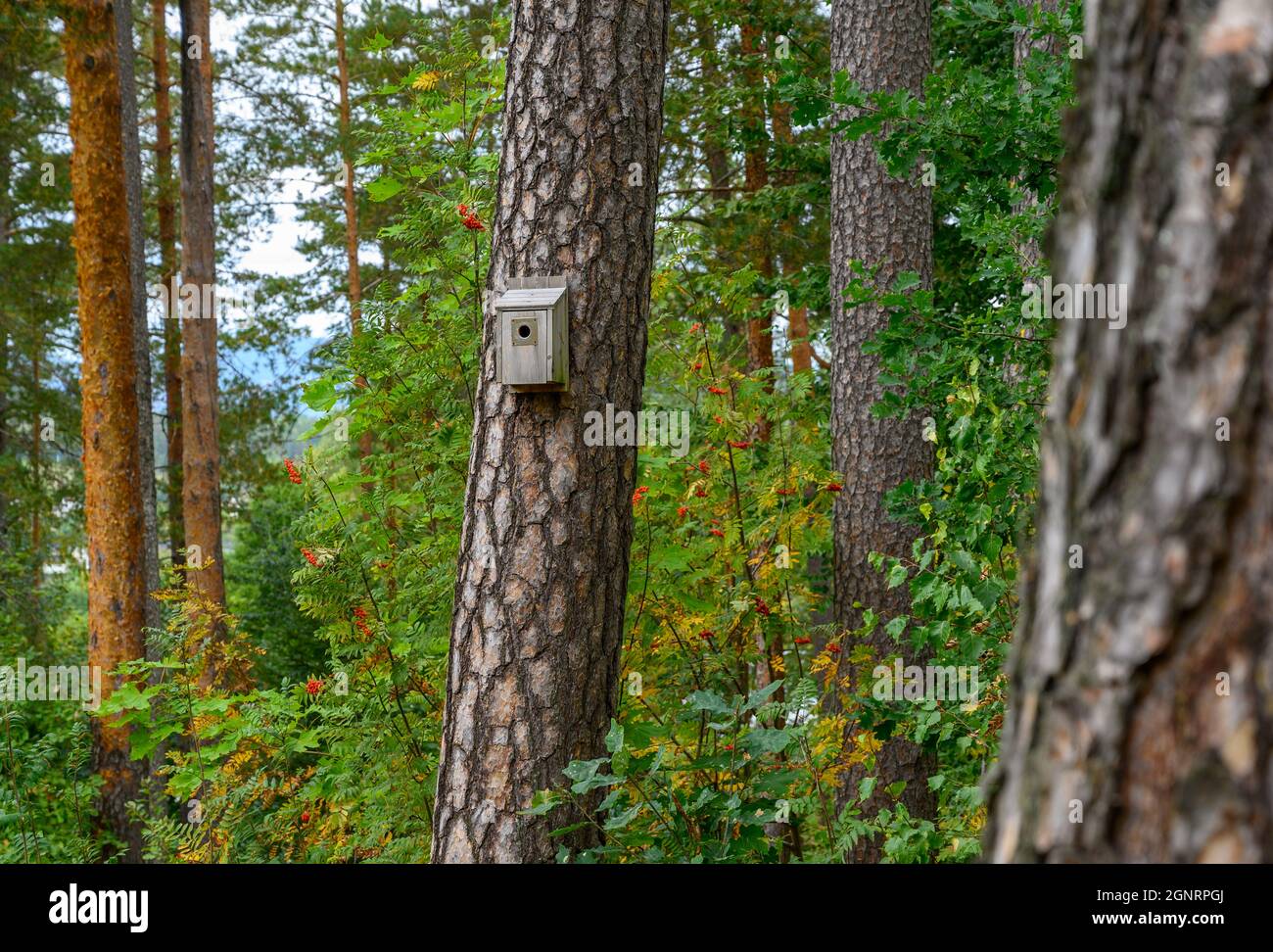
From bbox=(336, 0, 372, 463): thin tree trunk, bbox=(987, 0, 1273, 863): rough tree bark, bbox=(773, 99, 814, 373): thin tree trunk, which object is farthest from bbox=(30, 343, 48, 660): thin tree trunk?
bbox=(987, 0, 1273, 863): rough tree bark

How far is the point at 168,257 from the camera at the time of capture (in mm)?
15273

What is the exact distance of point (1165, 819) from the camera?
1.06 metres

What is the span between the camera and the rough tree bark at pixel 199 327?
10.6 meters

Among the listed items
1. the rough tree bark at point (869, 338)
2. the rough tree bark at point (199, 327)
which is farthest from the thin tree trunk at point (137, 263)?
the rough tree bark at point (869, 338)

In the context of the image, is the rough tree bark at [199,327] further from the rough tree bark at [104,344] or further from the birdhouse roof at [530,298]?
the birdhouse roof at [530,298]

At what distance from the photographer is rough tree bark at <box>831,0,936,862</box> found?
536 cm

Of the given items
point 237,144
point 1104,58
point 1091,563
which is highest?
point 237,144

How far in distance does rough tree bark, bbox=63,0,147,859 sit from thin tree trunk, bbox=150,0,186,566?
5.91 m

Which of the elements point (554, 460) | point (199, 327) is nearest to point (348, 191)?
point (199, 327)

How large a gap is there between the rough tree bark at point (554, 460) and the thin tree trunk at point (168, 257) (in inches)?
456
